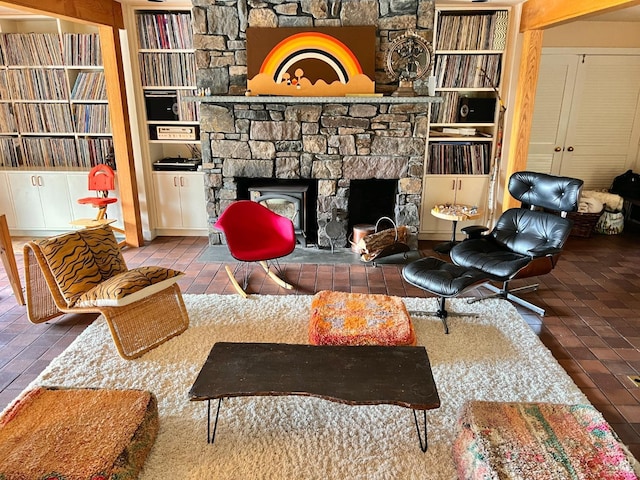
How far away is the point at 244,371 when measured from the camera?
198cm

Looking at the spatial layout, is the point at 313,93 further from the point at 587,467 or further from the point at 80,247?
the point at 587,467

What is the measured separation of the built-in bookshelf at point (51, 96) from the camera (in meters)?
4.47

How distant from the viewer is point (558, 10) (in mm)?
3461

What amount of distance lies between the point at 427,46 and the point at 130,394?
3.57m

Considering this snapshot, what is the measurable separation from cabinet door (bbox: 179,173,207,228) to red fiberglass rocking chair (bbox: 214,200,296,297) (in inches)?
46.3

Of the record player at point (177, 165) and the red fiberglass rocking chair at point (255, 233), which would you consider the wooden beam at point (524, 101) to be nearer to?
the red fiberglass rocking chair at point (255, 233)

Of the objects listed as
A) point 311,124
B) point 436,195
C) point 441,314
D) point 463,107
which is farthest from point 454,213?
point 311,124

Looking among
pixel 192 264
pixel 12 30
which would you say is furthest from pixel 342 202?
pixel 12 30

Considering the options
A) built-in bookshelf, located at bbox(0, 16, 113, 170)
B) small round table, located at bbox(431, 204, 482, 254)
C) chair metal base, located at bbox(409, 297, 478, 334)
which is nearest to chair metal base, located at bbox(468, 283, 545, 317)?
chair metal base, located at bbox(409, 297, 478, 334)

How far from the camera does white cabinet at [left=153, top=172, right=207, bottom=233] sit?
15.6ft

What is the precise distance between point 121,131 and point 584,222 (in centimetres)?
490

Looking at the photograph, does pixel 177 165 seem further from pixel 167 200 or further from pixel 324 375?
pixel 324 375

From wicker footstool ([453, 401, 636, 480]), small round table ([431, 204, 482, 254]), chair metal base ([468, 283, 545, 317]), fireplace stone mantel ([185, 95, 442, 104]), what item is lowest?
chair metal base ([468, 283, 545, 317])

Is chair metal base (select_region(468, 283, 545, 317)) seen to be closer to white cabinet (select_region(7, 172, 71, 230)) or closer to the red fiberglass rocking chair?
the red fiberglass rocking chair
